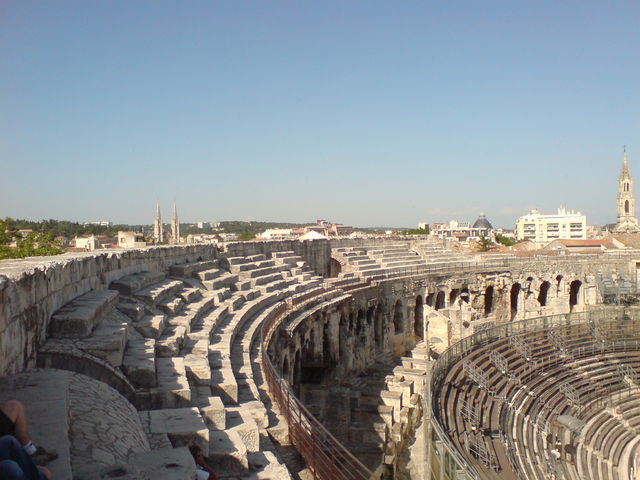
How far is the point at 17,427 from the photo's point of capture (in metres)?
3.64

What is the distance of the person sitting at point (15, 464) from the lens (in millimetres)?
3039

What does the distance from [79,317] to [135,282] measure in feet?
14.8

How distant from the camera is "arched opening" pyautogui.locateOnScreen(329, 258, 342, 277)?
2994 cm

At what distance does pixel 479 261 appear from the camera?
37281 mm

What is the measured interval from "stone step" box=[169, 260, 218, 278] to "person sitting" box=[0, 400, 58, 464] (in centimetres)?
1213

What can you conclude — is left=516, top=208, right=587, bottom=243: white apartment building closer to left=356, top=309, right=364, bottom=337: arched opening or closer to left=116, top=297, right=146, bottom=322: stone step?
left=356, top=309, right=364, bottom=337: arched opening

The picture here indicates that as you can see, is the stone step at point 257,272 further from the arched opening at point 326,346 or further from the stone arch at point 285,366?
the stone arch at point 285,366

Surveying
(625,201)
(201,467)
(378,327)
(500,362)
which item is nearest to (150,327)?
(201,467)

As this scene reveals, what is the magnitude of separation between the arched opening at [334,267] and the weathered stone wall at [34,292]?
18647 mm

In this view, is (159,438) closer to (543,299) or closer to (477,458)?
(477,458)

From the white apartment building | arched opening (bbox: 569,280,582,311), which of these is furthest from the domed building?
arched opening (bbox: 569,280,582,311)

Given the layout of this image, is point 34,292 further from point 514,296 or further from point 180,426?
point 514,296

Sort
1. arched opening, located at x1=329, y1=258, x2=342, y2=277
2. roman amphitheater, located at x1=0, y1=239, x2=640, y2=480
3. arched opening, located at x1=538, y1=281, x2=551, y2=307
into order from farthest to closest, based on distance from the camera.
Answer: arched opening, located at x1=538, y1=281, x2=551, y2=307 → arched opening, located at x1=329, y1=258, x2=342, y2=277 → roman amphitheater, located at x1=0, y1=239, x2=640, y2=480

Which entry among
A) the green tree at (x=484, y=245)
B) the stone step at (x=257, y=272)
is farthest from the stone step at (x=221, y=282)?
the green tree at (x=484, y=245)
